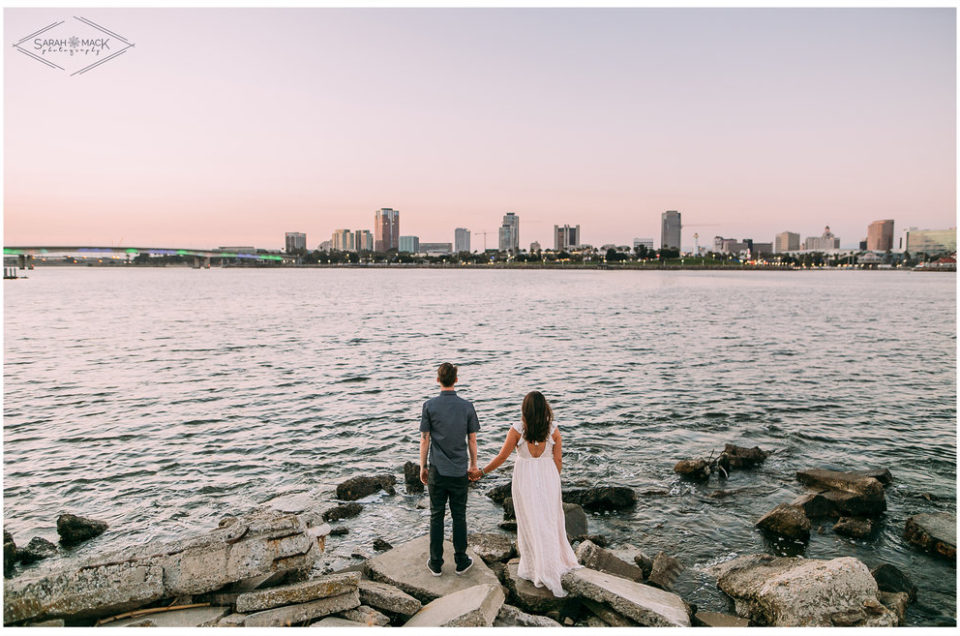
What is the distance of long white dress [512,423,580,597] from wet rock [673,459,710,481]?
753 cm

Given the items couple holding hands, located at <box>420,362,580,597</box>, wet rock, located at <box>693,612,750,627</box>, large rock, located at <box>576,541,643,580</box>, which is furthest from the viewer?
large rock, located at <box>576,541,643,580</box>

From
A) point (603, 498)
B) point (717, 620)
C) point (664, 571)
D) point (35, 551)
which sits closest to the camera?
point (717, 620)

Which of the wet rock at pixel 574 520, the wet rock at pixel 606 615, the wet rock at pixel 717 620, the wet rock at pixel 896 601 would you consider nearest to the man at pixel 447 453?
the wet rock at pixel 606 615

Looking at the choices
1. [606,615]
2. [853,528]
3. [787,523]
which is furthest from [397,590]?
[853,528]

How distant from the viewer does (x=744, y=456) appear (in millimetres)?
15383

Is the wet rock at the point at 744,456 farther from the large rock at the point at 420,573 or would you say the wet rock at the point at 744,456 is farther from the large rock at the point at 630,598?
the large rock at the point at 420,573

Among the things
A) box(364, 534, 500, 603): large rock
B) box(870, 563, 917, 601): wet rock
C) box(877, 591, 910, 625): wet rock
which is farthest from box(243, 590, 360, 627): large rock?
box(870, 563, 917, 601): wet rock

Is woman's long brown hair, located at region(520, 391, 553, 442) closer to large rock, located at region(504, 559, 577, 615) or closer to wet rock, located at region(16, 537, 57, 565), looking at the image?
large rock, located at region(504, 559, 577, 615)

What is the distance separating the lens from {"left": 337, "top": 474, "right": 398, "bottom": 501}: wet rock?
1328 centimetres

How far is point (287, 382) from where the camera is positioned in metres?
26.9

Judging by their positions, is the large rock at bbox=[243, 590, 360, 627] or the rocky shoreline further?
the rocky shoreline

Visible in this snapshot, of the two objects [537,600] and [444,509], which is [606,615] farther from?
[444,509]

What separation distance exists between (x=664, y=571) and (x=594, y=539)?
4.86 ft
